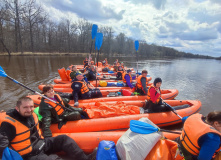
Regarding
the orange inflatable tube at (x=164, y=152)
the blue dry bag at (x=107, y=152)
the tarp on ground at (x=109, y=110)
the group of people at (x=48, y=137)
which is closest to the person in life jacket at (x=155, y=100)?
the tarp on ground at (x=109, y=110)

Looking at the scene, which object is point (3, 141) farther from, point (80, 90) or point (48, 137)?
point (80, 90)

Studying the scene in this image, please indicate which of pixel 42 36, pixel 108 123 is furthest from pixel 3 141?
pixel 42 36

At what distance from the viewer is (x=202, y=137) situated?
1.60m

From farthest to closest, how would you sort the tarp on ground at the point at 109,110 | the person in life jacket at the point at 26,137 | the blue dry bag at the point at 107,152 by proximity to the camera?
the tarp on ground at the point at 109,110, the blue dry bag at the point at 107,152, the person in life jacket at the point at 26,137

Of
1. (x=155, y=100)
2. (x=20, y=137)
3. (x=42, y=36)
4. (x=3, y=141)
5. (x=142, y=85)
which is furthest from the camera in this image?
(x=42, y=36)

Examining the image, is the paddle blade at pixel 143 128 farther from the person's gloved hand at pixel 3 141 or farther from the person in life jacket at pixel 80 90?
the person in life jacket at pixel 80 90

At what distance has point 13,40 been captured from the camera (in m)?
25.3

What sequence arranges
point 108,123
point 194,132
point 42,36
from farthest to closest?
point 42,36 < point 108,123 < point 194,132

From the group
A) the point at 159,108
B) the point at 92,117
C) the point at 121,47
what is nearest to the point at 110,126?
the point at 92,117

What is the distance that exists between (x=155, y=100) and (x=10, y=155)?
Answer: 331 centimetres

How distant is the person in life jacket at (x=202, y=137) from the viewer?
1560 millimetres

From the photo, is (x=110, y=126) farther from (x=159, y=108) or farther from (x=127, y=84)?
(x=127, y=84)

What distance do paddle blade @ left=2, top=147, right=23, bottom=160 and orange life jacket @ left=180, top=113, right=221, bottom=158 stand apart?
94.7 inches

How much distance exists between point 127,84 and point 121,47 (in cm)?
4676
